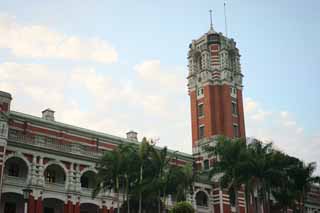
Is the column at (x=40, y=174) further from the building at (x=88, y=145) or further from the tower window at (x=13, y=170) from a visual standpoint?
the tower window at (x=13, y=170)

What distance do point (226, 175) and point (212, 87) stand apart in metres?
28.0

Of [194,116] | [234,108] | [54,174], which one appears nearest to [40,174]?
[54,174]

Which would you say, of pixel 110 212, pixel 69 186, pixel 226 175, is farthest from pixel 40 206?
pixel 226 175

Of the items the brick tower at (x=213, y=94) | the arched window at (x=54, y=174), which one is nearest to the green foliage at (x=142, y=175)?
the arched window at (x=54, y=174)

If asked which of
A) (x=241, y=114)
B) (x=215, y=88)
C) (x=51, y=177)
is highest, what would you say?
(x=215, y=88)

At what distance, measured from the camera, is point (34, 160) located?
5394cm

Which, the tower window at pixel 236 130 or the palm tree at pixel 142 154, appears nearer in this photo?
the palm tree at pixel 142 154

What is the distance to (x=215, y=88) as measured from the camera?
81.2 meters

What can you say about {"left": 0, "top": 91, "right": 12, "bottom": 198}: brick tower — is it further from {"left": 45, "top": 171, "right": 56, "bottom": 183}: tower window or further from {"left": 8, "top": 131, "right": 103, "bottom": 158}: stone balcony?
{"left": 45, "top": 171, "right": 56, "bottom": 183}: tower window

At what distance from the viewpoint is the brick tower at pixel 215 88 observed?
259ft

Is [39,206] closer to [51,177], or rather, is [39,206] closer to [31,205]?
[31,205]

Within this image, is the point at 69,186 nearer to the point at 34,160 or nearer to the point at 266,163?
the point at 34,160

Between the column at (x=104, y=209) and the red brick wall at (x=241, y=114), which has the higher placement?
the red brick wall at (x=241, y=114)

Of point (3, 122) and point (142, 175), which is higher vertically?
point (3, 122)
